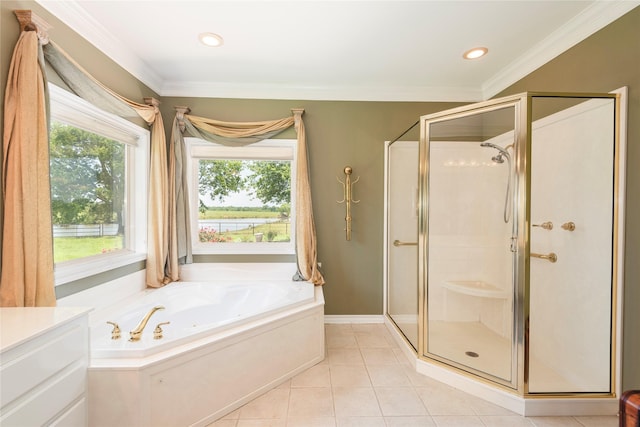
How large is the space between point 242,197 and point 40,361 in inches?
78.8

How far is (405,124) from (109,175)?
2867 mm

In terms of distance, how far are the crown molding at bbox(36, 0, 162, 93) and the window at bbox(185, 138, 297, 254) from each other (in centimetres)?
72

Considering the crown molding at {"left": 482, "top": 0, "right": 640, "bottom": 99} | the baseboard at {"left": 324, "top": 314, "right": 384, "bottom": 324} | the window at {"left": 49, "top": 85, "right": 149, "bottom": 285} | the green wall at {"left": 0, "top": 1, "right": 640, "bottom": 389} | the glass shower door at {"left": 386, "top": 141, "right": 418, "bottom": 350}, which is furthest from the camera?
the baseboard at {"left": 324, "top": 314, "right": 384, "bottom": 324}

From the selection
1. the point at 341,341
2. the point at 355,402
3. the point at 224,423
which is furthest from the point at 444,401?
the point at 224,423

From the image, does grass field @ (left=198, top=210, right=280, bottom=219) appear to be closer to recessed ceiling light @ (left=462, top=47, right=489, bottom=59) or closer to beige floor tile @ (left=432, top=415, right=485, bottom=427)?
beige floor tile @ (left=432, top=415, right=485, bottom=427)

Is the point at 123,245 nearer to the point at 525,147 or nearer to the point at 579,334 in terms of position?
the point at 525,147

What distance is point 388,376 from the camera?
194 centimetres

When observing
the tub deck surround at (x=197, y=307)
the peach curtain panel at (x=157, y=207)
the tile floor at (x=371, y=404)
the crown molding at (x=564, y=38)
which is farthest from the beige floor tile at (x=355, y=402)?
the crown molding at (x=564, y=38)

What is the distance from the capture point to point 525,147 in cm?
159

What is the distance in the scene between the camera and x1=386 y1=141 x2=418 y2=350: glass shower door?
232 centimetres

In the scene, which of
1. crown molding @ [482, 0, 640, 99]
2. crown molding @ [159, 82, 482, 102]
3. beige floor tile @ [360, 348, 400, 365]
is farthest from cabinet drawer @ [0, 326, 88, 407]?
crown molding @ [482, 0, 640, 99]

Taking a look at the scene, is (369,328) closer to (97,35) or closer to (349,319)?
(349,319)

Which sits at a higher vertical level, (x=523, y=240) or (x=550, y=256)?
(x=523, y=240)

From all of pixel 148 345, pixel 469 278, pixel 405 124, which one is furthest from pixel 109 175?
pixel 469 278
